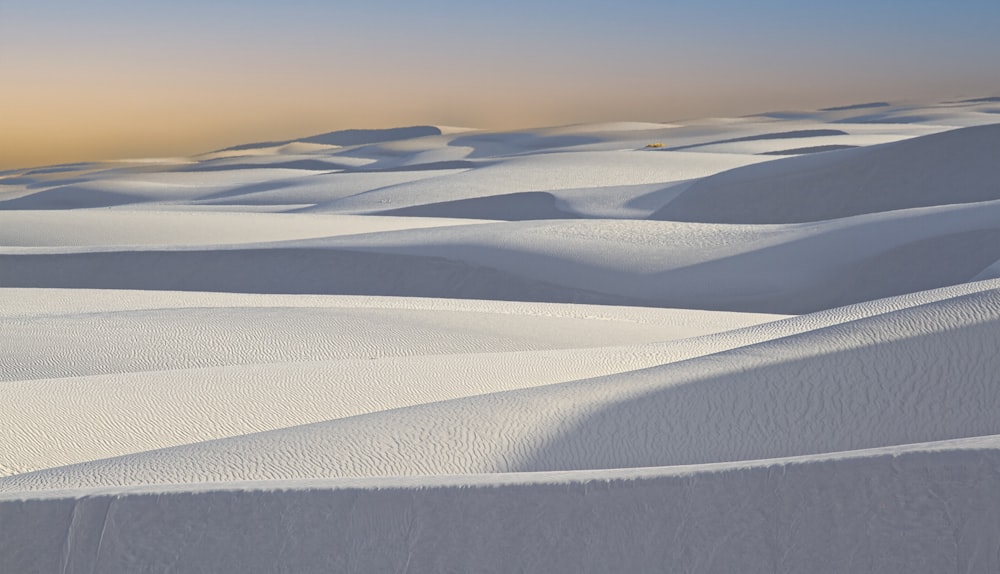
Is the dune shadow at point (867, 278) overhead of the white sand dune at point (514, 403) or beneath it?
beneath

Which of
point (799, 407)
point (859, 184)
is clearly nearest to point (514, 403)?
point (799, 407)

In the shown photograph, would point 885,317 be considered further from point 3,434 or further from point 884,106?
point 884,106

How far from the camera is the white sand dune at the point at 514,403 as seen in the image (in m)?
1.60

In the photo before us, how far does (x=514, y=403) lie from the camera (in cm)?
271

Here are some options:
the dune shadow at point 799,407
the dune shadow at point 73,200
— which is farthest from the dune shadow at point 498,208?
the dune shadow at point 73,200

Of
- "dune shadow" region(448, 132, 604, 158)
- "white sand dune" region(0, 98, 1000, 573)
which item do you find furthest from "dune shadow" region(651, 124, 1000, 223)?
"dune shadow" region(448, 132, 604, 158)

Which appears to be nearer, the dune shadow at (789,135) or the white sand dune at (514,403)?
the white sand dune at (514,403)

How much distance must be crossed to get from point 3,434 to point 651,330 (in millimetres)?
2781

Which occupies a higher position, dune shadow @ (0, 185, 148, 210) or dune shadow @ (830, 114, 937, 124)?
dune shadow @ (0, 185, 148, 210)

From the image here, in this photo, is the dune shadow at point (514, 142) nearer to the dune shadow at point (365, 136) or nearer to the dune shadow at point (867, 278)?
the dune shadow at point (365, 136)

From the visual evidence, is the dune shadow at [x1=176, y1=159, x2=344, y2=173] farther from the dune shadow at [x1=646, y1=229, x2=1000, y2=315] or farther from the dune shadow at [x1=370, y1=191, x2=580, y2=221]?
the dune shadow at [x1=646, y1=229, x2=1000, y2=315]

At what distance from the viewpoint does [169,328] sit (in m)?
4.39

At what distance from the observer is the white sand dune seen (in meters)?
1.60

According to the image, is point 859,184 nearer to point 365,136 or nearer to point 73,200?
point 73,200
